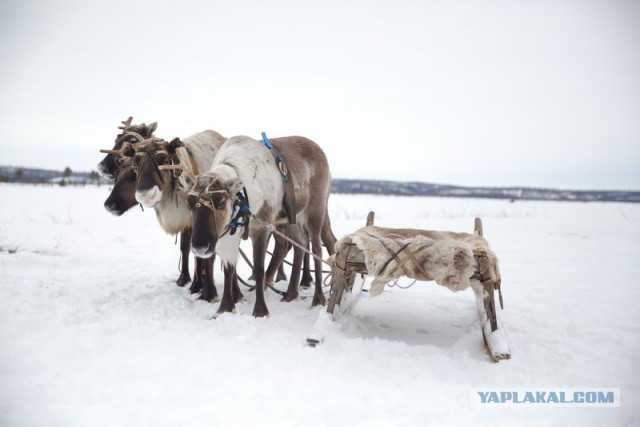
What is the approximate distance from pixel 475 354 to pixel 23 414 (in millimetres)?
3342

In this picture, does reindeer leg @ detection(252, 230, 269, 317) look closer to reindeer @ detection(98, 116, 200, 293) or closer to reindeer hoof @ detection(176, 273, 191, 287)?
reindeer @ detection(98, 116, 200, 293)

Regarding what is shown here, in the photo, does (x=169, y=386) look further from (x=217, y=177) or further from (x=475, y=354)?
(x=475, y=354)

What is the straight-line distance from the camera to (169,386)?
8.39 feet

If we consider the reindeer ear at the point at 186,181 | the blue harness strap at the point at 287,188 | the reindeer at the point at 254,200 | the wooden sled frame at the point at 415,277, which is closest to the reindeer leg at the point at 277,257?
the reindeer at the point at 254,200

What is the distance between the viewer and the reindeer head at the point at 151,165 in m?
4.41

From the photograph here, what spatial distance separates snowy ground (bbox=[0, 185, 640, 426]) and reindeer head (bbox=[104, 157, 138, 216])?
1.04 m

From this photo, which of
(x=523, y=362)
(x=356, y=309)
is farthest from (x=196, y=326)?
(x=523, y=362)

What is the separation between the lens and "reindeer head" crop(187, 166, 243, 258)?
12.0ft

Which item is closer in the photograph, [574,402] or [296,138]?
[574,402]

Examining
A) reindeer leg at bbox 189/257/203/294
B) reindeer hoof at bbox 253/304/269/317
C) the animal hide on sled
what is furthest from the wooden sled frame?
reindeer leg at bbox 189/257/203/294

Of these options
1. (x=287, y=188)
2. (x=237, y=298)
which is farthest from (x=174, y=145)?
(x=237, y=298)

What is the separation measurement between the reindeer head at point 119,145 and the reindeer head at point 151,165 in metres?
0.43

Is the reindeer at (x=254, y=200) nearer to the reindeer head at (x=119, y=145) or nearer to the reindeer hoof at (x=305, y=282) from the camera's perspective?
the reindeer hoof at (x=305, y=282)

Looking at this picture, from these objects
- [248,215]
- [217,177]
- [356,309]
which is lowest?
[356,309]
